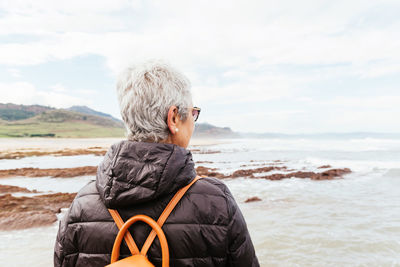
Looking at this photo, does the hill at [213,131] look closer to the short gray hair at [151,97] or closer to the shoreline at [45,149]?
the shoreline at [45,149]

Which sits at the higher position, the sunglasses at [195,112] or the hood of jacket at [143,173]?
the sunglasses at [195,112]

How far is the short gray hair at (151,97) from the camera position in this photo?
53.1 inches

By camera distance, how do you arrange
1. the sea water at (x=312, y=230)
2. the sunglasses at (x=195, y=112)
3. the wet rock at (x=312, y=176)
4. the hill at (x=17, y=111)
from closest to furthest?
the sunglasses at (x=195, y=112) < the sea water at (x=312, y=230) < the wet rock at (x=312, y=176) < the hill at (x=17, y=111)

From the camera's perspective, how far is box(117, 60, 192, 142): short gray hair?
1350 millimetres

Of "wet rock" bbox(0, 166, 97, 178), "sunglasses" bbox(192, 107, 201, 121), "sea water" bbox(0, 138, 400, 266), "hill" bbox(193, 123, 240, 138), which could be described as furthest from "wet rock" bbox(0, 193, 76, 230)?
"hill" bbox(193, 123, 240, 138)

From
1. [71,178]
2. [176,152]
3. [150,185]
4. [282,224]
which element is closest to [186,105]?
[176,152]

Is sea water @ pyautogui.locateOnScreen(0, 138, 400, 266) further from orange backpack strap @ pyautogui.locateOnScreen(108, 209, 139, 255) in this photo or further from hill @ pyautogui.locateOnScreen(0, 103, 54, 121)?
hill @ pyautogui.locateOnScreen(0, 103, 54, 121)

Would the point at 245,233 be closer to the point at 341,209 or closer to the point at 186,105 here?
the point at 186,105

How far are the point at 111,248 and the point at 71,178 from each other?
16289 millimetres

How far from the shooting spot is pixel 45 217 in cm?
766

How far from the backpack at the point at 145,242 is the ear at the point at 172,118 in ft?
0.99

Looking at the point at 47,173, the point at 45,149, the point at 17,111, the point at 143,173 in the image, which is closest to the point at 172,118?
the point at 143,173

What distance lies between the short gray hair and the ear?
0.06 ft

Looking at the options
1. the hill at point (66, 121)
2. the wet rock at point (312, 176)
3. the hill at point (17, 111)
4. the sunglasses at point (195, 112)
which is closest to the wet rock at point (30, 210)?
the sunglasses at point (195, 112)
